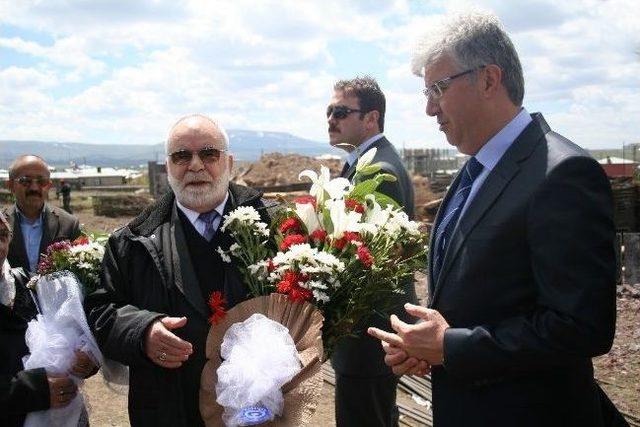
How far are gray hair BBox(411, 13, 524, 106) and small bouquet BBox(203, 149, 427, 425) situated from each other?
802mm

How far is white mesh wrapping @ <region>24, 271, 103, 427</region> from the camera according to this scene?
9.29ft

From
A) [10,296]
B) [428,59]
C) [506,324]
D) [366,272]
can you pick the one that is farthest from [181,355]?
[428,59]

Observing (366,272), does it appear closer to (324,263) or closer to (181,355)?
(324,263)

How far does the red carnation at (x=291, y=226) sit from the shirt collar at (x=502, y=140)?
0.88 metres

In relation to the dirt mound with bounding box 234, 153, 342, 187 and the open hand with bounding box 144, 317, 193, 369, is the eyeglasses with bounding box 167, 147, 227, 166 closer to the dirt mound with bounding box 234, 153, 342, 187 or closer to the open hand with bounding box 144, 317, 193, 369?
the open hand with bounding box 144, 317, 193, 369

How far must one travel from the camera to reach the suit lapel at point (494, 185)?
6.88 ft

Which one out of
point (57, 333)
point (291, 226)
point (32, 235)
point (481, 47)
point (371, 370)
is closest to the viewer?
point (481, 47)

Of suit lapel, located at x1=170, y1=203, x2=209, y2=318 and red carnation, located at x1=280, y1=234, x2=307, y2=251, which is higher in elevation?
red carnation, located at x1=280, y1=234, x2=307, y2=251

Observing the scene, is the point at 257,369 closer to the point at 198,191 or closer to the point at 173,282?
the point at 173,282

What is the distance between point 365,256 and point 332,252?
170mm

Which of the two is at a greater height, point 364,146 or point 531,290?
point 364,146

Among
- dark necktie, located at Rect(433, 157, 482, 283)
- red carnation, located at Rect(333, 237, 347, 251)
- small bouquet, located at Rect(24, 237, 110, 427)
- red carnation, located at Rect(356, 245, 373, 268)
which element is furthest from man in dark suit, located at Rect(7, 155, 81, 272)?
dark necktie, located at Rect(433, 157, 482, 283)

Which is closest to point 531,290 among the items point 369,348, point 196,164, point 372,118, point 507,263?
point 507,263

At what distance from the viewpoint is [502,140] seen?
7.30ft
